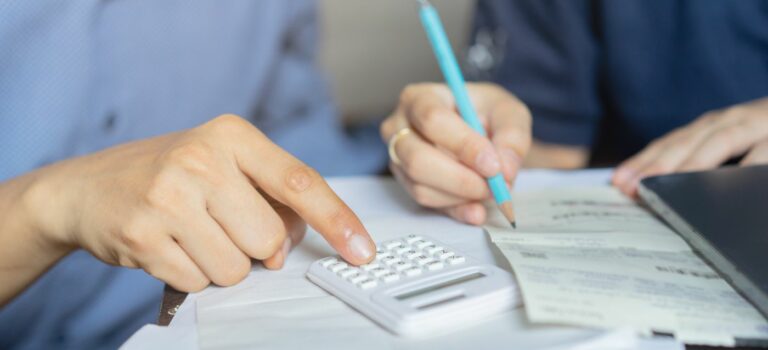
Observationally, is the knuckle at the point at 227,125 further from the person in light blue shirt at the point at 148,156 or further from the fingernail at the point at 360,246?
the fingernail at the point at 360,246

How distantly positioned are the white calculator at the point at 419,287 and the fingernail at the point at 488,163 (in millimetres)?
93

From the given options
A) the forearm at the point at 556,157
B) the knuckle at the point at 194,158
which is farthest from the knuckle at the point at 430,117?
the forearm at the point at 556,157

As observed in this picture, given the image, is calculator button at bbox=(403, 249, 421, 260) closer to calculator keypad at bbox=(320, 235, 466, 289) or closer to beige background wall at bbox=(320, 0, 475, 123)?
calculator keypad at bbox=(320, 235, 466, 289)

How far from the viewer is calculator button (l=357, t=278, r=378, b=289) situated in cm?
47

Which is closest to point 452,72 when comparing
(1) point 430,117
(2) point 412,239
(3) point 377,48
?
(1) point 430,117

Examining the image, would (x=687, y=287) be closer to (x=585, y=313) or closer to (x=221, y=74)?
(x=585, y=313)

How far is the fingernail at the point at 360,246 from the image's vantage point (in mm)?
509

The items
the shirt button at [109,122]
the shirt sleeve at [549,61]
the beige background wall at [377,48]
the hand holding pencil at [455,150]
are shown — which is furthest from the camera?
the beige background wall at [377,48]

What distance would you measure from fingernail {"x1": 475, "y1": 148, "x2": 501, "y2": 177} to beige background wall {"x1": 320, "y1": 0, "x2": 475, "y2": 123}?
39.9 inches

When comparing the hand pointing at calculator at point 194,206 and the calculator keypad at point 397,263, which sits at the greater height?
the hand pointing at calculator at point 194,206

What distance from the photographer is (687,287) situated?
46cm

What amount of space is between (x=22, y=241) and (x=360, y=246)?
0.25m

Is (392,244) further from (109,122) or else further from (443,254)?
(109,122)

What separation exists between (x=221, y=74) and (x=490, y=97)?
15.1 inches
